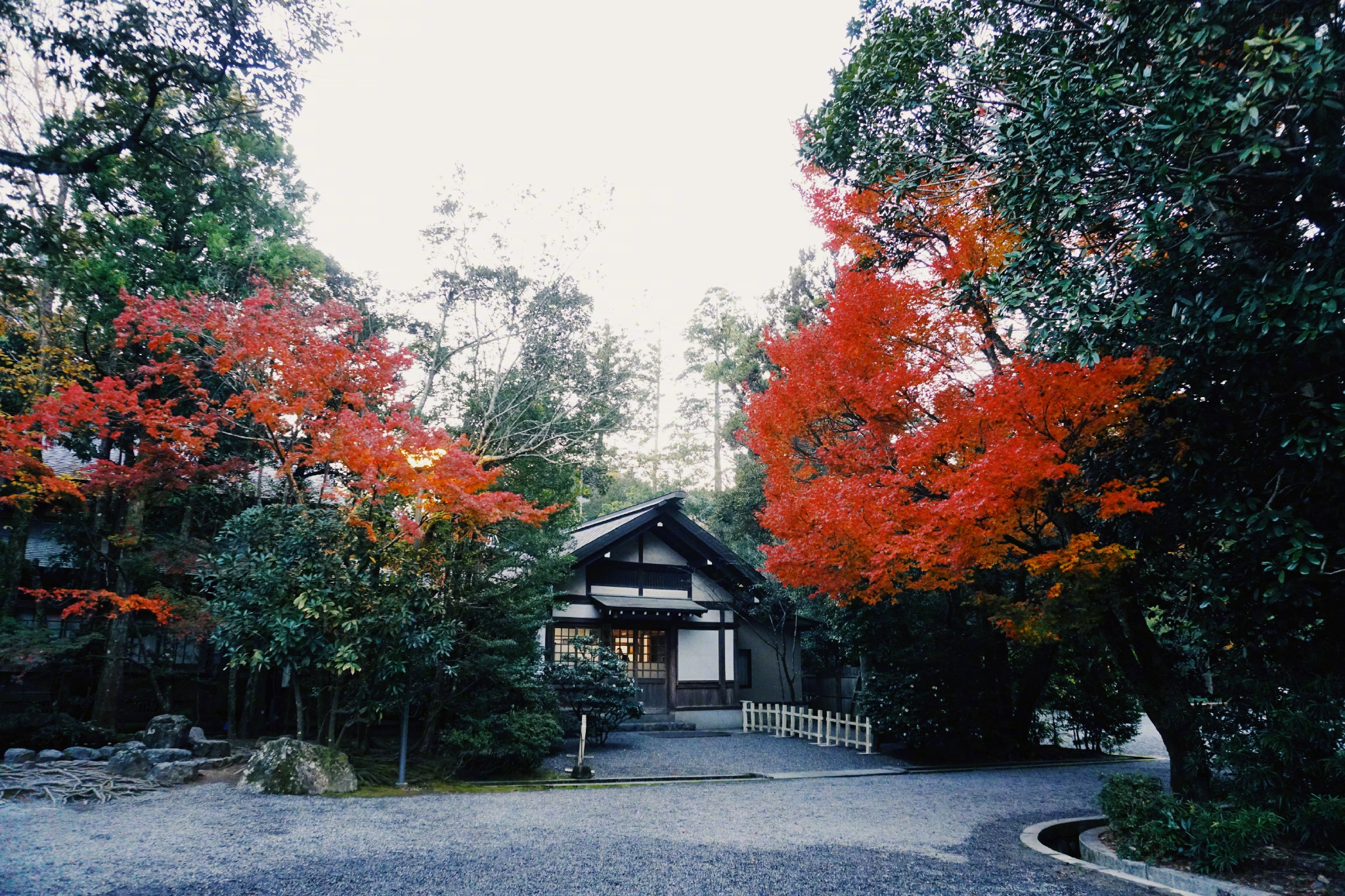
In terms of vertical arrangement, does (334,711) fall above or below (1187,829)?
above

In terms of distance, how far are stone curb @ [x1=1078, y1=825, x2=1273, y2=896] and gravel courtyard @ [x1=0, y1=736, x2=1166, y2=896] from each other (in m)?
0.37

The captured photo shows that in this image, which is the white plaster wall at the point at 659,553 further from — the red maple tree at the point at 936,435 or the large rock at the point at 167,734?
the large rock at the point at 167,734

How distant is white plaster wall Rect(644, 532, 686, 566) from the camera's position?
17.8m

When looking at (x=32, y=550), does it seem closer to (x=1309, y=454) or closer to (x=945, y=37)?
(x=945, y=37)

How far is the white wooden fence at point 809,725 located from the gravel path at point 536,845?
15.3ft

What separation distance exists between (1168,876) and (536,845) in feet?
16.8

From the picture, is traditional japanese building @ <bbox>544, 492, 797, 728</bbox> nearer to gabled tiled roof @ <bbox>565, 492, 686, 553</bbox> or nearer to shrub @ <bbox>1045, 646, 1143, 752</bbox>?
gabled tiled roof @ <bbox>565, 492, 686, 553</bbox>

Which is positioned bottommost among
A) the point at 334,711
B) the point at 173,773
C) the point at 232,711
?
the point at 173,773

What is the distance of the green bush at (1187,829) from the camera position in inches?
223

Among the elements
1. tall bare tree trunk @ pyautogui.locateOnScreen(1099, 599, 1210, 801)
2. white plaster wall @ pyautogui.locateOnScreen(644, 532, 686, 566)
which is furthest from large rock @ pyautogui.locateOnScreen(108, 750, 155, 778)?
tall bare tree trunk @ pyautogui.locateOnScreen(1099, 599, 1210, 801)

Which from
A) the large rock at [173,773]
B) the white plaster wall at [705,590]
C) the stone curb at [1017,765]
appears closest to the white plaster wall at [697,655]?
the white plaster wall at [705,590]

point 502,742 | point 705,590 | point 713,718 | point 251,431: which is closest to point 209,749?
point 502,742

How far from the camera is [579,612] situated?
53.5 feet

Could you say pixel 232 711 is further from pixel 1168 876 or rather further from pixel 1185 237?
pixel 1185 237
